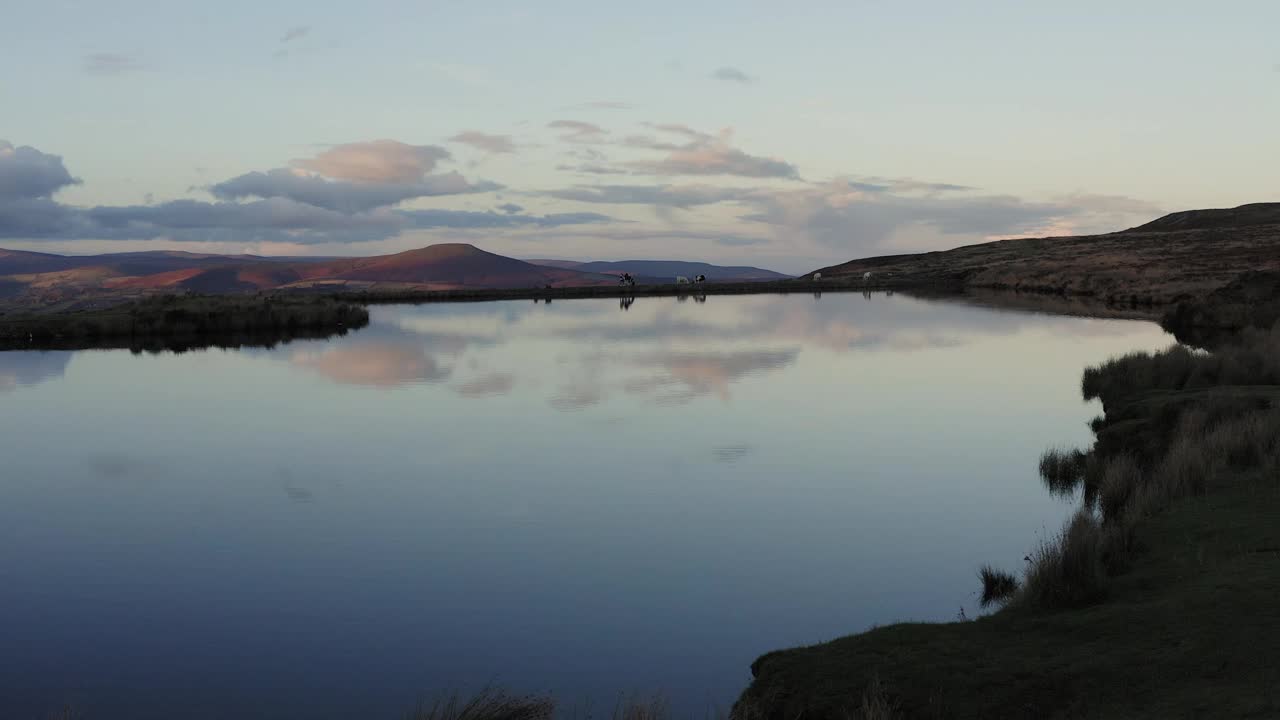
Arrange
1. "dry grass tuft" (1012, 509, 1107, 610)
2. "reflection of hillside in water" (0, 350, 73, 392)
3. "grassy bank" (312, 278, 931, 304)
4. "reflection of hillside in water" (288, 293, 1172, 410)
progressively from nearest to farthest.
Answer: "dry grass tuft" (1012, 509, 1107, 610)
"reflection of hillside in water" (288, 293, 1172, 410)
"reflection of hillside in water" (0, 350, 73, 392)
"grassy bank" (312, 278, 931, 304)

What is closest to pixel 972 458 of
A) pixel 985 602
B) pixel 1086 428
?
pixel 1086 428

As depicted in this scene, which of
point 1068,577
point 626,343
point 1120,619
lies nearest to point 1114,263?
point 626,343

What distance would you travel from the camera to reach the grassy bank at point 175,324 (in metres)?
53.4

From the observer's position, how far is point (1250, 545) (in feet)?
34.8

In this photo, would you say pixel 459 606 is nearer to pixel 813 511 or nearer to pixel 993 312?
pixel 813 511

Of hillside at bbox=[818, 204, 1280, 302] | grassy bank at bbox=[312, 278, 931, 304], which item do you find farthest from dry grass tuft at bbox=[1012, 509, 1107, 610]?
grassy bank at bbox=[312, 278, 931, 304]

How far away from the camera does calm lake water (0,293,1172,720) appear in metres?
10.9

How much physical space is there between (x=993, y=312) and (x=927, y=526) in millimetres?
57135

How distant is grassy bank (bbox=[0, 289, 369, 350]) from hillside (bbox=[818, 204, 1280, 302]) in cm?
5086

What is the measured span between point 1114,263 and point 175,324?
87.9m

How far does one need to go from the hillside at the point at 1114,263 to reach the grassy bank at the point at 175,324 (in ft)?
167

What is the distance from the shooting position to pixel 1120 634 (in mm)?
8680

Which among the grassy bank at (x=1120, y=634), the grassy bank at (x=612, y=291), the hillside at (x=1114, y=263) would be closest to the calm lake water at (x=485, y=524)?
the grassy bank at (x=1120, y=634)

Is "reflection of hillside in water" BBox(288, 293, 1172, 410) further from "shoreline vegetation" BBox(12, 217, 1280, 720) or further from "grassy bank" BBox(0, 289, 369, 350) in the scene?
"shoreline vegetation" BBox(12, 217, 1280, 720)
